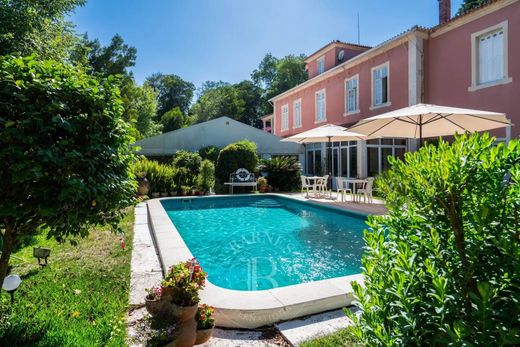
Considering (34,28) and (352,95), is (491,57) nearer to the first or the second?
(352,95)

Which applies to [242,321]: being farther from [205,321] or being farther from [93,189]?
[93,189]

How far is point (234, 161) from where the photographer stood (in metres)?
17.3

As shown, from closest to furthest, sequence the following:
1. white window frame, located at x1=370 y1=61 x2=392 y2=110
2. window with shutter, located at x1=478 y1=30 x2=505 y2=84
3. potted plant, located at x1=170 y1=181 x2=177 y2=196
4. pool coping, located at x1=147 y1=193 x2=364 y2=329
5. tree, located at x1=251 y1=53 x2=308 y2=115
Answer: pool coping, located at x1=147 y1=193 x2=364 y2=329 < window with shutter, located at x1=478 y1=30 x2=505 y2=84 < potted plant, located at x1=170 y1=181 x2=177 y2=196 < white window frame, located at x1=370 y1=61 x2=392 y2=110 < tree, located at x1=251 y1=53 x2=308 y2=115

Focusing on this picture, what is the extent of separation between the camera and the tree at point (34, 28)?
1068 centimetres

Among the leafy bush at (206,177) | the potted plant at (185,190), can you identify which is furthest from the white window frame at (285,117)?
the potted plant at (185,190)

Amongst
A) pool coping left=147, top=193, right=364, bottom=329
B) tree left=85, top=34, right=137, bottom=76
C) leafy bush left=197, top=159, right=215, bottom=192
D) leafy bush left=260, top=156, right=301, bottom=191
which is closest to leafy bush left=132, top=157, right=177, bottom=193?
leafy bush left=197, top=159, right=215, bottom=192

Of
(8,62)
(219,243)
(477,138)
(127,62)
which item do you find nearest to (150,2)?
(219,243)

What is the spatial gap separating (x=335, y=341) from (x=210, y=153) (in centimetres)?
1713

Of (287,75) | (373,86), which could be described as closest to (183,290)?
(373,86)

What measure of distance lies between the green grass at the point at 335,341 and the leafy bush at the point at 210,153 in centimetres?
1640

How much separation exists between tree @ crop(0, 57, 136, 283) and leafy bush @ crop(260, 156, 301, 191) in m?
14.9

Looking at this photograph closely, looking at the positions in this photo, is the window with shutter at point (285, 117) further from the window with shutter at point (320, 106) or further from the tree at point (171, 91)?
the tree at point (171, 91)

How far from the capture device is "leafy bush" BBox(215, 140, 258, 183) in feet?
56.9

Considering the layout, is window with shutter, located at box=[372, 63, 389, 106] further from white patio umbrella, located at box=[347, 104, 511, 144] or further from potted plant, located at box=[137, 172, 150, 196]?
potted plant, located at box=[137, 172, 150, 196]
